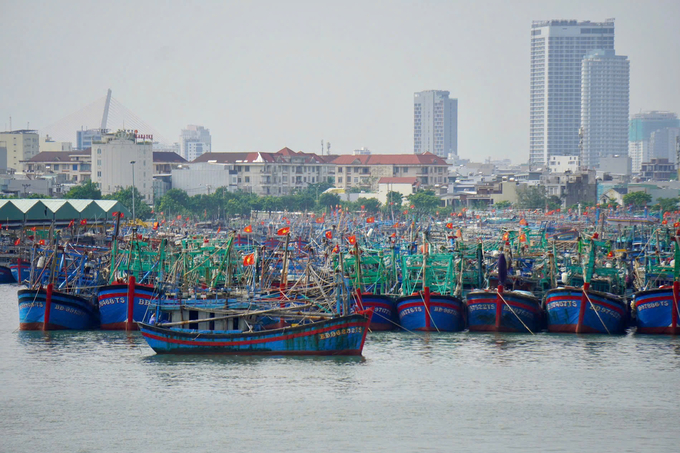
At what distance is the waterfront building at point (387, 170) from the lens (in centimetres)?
19038

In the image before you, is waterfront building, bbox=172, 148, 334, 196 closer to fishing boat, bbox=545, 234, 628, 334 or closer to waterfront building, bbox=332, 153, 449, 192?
waterfront building, bbox=332, 153, 449, 192

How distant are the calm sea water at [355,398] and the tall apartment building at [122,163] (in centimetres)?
11042

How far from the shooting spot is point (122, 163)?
155500 millimetres

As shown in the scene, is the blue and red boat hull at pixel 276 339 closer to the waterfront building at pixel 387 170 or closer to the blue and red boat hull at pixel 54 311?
the blue and red boat hull at pixel 54 311

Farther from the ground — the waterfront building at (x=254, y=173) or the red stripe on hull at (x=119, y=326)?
the waterfront building at (x=254, y=173)

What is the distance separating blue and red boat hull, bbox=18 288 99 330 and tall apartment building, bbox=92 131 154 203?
106 metres

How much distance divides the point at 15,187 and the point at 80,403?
110132 millimetres

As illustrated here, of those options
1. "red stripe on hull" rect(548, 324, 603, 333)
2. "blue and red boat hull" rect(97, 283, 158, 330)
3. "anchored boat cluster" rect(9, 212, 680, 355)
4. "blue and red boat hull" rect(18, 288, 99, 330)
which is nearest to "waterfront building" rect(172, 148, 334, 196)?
"anchored boat cluster" rect(9, 212, 680, 355)

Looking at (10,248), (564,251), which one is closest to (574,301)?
(564,251)

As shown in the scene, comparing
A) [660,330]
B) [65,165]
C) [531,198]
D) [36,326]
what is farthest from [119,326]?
[65,165]

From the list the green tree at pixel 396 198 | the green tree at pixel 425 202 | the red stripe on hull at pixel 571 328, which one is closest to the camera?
the red stripe on hull at pixel 571 328

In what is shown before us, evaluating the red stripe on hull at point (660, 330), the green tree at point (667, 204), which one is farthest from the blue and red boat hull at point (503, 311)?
the green tree at point (667, 204)

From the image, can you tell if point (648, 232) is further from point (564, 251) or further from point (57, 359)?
point (57, 359)

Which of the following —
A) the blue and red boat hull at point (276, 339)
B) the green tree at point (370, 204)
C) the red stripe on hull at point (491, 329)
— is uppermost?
the green tree at point (370, 204)
